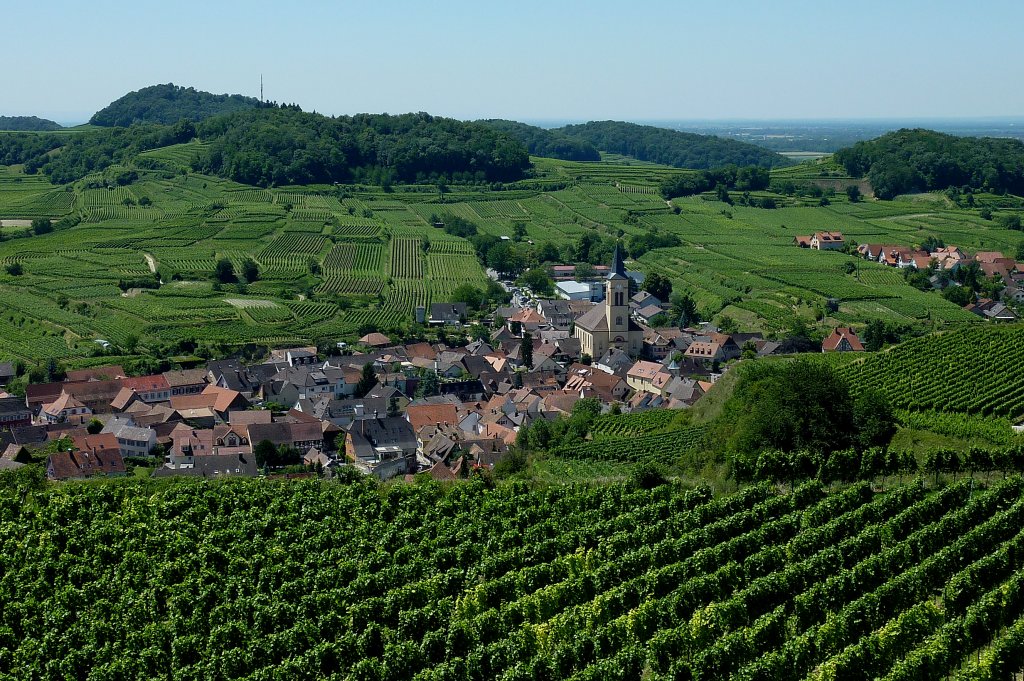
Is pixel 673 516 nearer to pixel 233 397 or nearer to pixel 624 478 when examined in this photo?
pixel 624 478

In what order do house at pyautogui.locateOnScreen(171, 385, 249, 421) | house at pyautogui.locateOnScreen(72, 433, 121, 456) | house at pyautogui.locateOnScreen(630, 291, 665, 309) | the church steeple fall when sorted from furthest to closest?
house at pyautogui.locateOnScreen(630, 291, 665, 309) < the church steeple < house at pyautogui.locateOnScreen(171, 385, 249, 421) < house at pyautogui.locateOnScreen(72, 433, 121, 456)

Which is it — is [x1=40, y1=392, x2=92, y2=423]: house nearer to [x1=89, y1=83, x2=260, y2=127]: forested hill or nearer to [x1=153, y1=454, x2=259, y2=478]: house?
[x1=153, y1=454, x2=259, y2=478]: house

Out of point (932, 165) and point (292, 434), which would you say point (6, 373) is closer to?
point (292, 434)

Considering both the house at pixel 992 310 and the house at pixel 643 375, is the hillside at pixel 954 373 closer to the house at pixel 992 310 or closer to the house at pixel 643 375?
the house at pixel 643 375

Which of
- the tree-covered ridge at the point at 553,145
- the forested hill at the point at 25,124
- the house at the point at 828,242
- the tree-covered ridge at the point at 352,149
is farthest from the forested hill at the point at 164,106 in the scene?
the house at the point at 828,242

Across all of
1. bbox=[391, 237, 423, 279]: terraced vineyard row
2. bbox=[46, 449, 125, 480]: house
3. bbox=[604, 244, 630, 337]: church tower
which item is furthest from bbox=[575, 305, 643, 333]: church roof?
bbox=[46, 449, 125, 480]: house

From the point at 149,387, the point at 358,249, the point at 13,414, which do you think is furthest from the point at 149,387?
the point at 358,249
